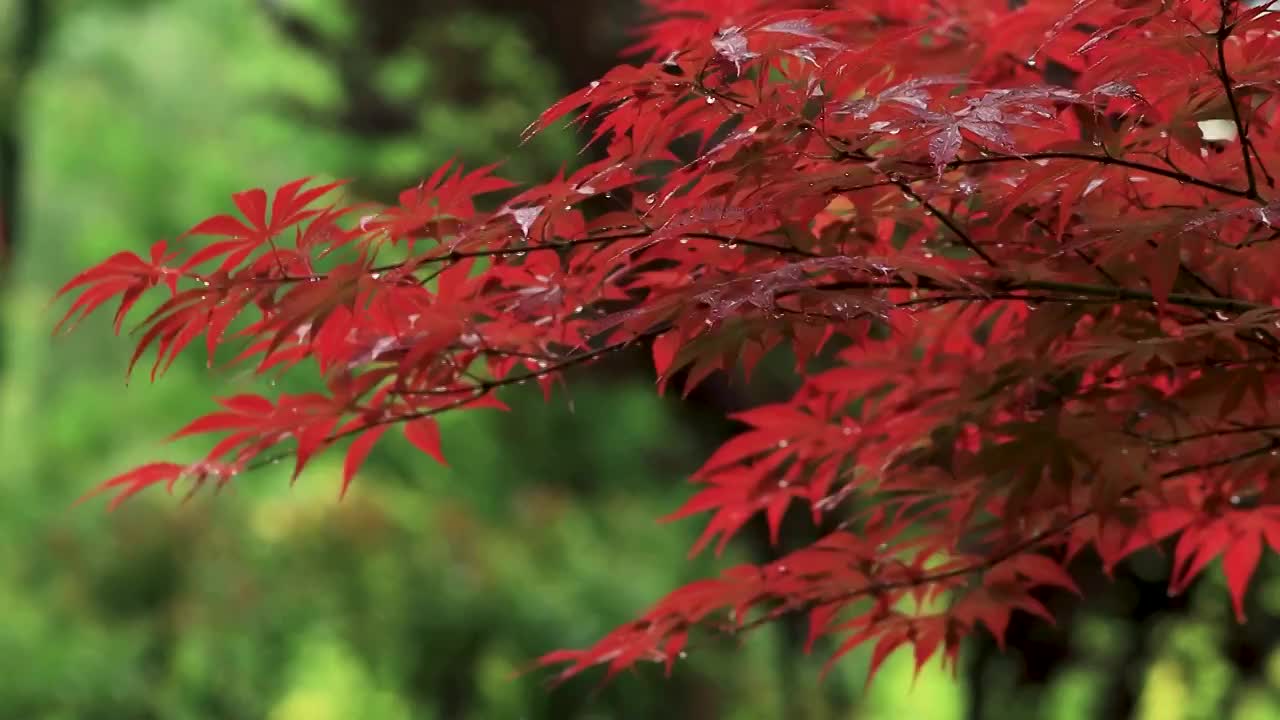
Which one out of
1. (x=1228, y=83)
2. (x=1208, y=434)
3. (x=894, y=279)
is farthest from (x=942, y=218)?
(x=1208, y=434)

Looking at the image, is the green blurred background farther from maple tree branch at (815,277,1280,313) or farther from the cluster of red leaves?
maple tree branch at (815,277,1280,313)

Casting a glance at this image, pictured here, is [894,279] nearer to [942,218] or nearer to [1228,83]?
[942,218]

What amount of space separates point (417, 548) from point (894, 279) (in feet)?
13.8

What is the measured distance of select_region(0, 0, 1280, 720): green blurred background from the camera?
4137mm

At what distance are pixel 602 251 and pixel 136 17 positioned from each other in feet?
28.6

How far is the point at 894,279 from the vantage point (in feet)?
4.11

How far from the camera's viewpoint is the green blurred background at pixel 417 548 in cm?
414

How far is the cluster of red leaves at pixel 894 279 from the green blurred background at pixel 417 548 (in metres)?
1.27

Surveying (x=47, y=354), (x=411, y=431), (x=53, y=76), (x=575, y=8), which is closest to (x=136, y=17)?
(x=53, y=76)

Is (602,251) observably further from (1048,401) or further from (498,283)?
(1048,401)

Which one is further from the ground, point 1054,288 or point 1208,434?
point 1054,288

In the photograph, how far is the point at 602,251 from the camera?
1239mm

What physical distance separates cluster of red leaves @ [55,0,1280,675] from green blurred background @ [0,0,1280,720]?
127 centimetres

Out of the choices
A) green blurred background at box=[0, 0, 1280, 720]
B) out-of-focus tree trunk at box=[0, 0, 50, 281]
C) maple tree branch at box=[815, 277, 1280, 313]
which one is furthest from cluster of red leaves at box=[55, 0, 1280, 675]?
out-of-focus tree trunk at box=[0, 0, 50, 281]
